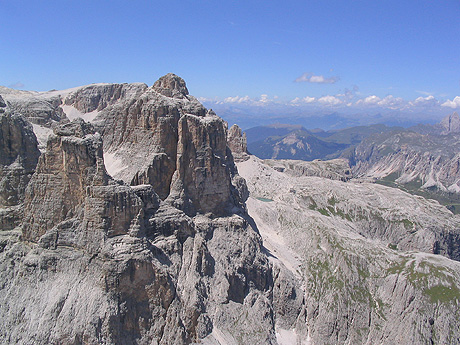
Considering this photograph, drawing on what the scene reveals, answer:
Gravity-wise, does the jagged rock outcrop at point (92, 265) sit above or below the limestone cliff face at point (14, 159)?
below

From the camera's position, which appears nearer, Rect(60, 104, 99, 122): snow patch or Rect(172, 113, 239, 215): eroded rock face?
Rect(172, 113, 239, 215): eroded rock face

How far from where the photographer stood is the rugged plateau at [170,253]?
33.9 meters

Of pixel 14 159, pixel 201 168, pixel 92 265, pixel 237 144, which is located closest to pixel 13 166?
pixel 14 159

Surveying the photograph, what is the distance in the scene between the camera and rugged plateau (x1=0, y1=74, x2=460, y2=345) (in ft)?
111

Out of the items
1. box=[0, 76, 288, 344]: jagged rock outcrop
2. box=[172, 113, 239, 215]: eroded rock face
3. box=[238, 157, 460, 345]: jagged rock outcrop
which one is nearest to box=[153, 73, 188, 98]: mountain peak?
box=[172, 113, 239, 215]: eroded rock face

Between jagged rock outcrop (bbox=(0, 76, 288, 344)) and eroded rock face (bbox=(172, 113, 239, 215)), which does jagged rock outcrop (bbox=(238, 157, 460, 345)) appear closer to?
eroded rock face (bbox=(172, 113, 239, 215))

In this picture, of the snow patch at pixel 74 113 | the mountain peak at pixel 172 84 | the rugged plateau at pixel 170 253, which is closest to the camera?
the rugged plateau at pixel 170 253

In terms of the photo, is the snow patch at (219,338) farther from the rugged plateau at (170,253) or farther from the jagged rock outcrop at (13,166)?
the jagged rock outcrop at (13,166)

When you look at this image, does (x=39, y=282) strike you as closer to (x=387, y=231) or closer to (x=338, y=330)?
(x=338, y=330)

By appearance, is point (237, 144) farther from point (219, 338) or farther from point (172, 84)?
point (219, 338)

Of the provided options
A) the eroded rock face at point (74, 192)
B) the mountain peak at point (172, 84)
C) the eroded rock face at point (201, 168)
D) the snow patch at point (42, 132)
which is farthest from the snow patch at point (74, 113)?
the eroded rock face at point (74, 192)

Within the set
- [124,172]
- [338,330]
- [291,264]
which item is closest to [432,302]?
→ [338,330]

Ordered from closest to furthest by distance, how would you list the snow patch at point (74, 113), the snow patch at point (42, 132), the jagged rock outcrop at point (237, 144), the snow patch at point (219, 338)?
the snow patch at point (219, 338), the snow patch at point (42, 132), the snow patch at point (74, 113), the jagged rock outcrop at point (237, 144)

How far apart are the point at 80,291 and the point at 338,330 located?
48630 millimetres
